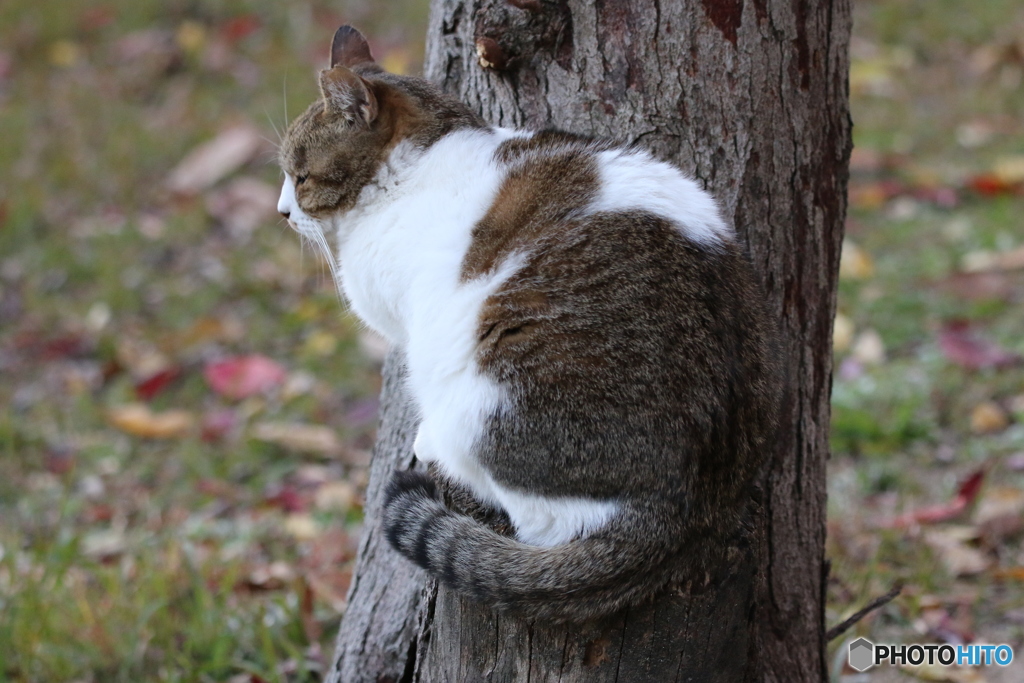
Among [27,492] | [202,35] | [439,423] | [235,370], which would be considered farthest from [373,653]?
[202,35]

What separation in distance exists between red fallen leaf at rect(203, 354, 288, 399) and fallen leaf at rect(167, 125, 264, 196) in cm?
182

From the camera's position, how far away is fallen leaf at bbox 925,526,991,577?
2.73m

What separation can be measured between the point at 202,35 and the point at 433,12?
519 centimetres

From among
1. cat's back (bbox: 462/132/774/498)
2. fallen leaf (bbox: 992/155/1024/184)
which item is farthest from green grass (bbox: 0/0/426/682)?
fallen leaf (bbox: 992/155/1024/184)

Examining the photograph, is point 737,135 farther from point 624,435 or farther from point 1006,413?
point 1006,413

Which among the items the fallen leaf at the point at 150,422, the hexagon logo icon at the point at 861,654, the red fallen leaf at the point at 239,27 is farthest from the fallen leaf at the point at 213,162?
the hexagon logo icon at the point at 861,654

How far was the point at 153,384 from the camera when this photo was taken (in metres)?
4.17

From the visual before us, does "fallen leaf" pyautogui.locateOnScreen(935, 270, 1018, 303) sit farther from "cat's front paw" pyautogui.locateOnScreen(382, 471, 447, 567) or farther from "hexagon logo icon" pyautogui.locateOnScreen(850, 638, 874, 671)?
"cat's front paw" pyautogui.locateOnScreen(382, 471, 447, 567)

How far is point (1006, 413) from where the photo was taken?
11.0ft

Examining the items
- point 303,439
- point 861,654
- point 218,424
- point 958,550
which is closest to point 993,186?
point 958,550

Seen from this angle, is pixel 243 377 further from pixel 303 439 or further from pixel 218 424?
pixel 303 439

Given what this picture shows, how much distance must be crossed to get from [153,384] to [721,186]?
3.01 metres

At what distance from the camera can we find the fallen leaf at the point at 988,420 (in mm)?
3289

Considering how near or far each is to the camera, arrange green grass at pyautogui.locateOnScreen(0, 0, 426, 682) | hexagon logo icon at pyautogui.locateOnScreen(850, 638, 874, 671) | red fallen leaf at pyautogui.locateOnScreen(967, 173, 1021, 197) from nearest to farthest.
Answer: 1. hexagon logo icon at pyautogui.locateOnScreen(850, 638, 874, 671)
2. green grass at pyautogui.locateOnScreen(0, 0, 426, 682)
3. red fallen leaf at pyautogui.locateOnScreen(967, 173, 1021, 197)
